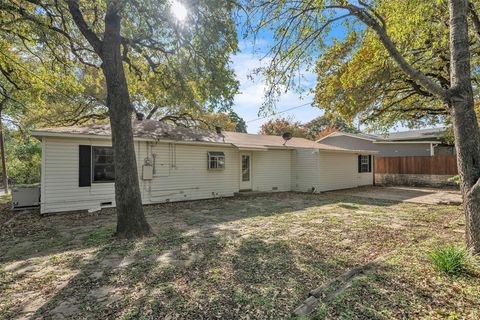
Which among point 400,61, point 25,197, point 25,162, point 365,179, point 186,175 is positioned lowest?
point 25,197

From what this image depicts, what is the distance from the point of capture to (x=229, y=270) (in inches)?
147

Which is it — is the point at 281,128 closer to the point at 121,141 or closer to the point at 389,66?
the point at 389,66

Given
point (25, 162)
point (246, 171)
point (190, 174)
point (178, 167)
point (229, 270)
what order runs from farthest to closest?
point (25, 162) < point (246, 171) < point (190, 174) < point (178, 167) < point (229, 270)

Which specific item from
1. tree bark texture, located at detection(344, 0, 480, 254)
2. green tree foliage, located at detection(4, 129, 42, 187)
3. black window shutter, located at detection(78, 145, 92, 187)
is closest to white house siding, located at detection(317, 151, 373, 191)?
tree bark texture, located at detection(344, 0, 480, 254)

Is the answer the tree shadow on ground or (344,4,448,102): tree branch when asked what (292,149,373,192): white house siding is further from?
(344,4,448,102): tree branch

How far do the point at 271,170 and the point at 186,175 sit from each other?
515 cm

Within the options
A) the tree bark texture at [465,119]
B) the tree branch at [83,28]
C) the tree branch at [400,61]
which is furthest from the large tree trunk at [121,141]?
the tree bark texture at [465,119]

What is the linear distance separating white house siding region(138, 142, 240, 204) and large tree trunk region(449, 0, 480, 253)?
8834mm

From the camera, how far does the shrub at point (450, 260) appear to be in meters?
3.34

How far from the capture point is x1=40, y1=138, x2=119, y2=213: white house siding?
26.1 ft

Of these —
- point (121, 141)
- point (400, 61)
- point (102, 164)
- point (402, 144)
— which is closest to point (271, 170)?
point (102, 164)

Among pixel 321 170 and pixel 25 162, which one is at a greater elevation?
pixel 25 162

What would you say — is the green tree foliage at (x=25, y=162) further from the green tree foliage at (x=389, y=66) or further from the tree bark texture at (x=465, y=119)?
the tree bark texture at (x=465, y=119)

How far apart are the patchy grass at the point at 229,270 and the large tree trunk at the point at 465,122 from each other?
0.81 metres
